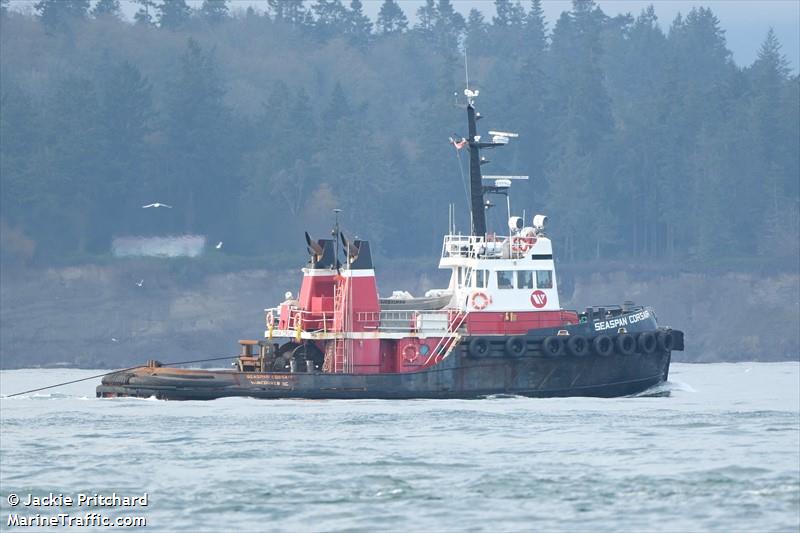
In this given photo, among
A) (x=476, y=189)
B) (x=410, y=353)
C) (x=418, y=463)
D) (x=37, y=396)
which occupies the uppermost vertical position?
(x=476, y=189)

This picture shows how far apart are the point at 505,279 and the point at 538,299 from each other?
1047mm

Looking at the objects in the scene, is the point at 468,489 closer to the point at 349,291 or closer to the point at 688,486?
the point at 688,486

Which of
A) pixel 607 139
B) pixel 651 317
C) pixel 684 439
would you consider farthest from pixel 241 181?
pixel 684 439

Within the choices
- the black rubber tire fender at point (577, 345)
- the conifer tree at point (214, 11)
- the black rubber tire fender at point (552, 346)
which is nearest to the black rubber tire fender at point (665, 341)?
the black rubber tire fender at point (577, 345)

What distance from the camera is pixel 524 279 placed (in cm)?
4641

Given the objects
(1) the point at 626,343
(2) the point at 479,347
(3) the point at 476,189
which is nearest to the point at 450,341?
(2) the point at 479,347

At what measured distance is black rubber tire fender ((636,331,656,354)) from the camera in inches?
1829

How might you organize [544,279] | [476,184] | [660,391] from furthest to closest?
[660,391] → [476,184] → [544,279]

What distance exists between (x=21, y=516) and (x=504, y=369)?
1885 cm

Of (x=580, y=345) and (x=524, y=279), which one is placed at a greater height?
(x=524, y=279)

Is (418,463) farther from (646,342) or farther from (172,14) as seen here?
(172,14)

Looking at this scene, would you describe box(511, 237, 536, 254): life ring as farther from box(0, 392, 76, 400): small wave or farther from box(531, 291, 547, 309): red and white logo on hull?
box(0, 392, 76, 400): small wave

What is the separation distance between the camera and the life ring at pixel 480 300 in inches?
1813

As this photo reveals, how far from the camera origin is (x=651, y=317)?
4788 cm
